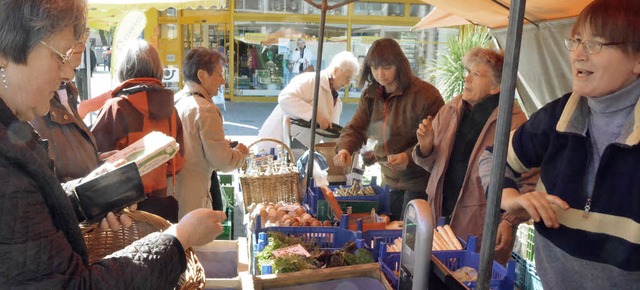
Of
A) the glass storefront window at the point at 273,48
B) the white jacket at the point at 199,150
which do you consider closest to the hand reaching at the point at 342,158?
the white jacket at the point at 199,150

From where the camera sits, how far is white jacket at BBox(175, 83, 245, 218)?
141 inches

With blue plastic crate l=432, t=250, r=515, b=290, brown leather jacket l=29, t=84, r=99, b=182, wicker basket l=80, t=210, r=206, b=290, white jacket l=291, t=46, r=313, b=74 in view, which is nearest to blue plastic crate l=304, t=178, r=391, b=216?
blue plastic crate l=432, t=250, r=515, b=290

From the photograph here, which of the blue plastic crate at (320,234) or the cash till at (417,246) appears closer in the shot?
the cash till at (417,246)

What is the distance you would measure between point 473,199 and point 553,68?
165 cm

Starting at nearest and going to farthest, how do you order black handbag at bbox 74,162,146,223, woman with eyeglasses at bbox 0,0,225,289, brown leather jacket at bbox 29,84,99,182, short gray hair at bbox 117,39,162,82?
woman with eyeglasses at bbox 0,0,225,289 → black handbag at bbox 74,162,146,223 → brown leather jacket at bbox 29,84,99,182 → short gray hair at bbox 117,39,162,82

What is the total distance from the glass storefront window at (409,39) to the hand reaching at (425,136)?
10.9m

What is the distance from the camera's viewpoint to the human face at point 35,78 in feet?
4.14

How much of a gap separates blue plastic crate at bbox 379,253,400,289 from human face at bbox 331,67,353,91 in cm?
334

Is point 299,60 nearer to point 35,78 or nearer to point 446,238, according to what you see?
point 446,238

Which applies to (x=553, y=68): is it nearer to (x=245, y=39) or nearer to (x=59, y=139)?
(x=59, y=139)

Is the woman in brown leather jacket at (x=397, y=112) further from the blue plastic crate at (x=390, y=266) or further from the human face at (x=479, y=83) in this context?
the blue plastic crate at (x=390, y=266)

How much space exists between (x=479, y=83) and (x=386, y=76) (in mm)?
849

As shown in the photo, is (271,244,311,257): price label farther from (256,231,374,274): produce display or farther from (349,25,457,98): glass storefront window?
(349,25,457,98): glass storefront window

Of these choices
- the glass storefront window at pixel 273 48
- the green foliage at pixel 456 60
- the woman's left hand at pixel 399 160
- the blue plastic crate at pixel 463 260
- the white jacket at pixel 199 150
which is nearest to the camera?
the blue plastic crate at pixel 463 260
